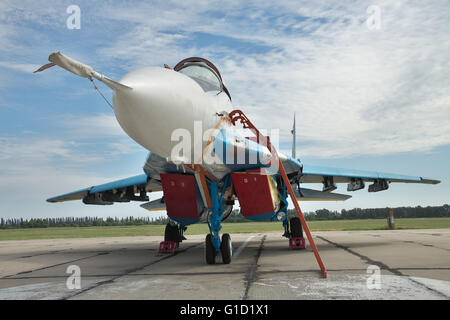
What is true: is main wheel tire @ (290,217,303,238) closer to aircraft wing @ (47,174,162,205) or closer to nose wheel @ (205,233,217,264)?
nose wheel @ (205,233,217,264)

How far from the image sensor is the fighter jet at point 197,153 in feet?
11.3

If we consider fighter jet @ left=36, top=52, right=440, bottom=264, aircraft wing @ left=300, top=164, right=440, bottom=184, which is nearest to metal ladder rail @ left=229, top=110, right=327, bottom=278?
fighter jet @ left=36, top=52, right=440, bottom=264

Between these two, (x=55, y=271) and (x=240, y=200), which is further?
(x=240, y=200)

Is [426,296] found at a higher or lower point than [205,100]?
lower

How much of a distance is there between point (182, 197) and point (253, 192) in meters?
1.53

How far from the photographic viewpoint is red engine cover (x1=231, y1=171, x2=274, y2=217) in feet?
23.1

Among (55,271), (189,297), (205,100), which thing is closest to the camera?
(189,297)

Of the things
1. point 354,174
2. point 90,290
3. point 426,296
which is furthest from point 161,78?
point 354,174

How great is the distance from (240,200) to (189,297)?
353 cm

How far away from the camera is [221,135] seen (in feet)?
17.3

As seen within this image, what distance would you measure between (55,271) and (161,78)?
16.5 ft

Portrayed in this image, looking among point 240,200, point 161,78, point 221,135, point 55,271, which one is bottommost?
point 55,271
